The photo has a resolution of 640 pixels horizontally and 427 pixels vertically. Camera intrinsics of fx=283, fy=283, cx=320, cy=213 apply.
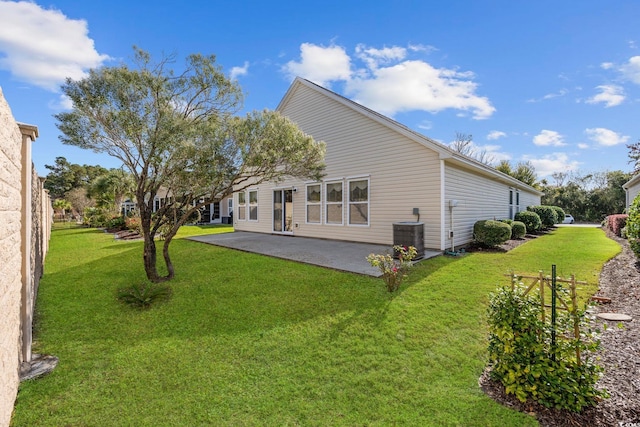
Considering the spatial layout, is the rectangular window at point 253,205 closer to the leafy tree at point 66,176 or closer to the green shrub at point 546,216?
the green shrub at point 546,216

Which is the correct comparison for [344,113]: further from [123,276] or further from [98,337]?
[98,337]

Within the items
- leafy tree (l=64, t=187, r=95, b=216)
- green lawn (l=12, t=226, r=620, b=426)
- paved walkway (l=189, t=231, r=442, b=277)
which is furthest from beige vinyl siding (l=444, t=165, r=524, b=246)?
leafy tree (l=64, t=187, r=95, b=216)

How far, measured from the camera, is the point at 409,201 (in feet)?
29.5

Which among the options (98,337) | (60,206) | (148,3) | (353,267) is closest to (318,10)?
Result: (148,3)

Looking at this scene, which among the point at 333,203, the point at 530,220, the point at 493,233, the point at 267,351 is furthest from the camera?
the point at 530,220

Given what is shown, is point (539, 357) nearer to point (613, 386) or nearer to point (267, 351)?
point (613, 386)

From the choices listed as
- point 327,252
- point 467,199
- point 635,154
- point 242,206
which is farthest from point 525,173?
point 327,252

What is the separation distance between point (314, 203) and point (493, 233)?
638cm

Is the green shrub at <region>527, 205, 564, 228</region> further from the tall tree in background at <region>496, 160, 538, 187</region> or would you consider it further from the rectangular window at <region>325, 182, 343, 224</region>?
the rectangular window at <region>325, 182, 343, 224</region>

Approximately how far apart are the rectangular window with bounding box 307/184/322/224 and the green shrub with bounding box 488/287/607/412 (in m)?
8.88

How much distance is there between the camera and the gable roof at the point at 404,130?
825 cm

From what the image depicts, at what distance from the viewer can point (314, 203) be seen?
11555 mm

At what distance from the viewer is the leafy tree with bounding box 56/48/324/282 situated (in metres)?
4.87

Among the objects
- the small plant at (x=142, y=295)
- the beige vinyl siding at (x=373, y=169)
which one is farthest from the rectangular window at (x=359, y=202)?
the small plant at (x=142, y=295)
